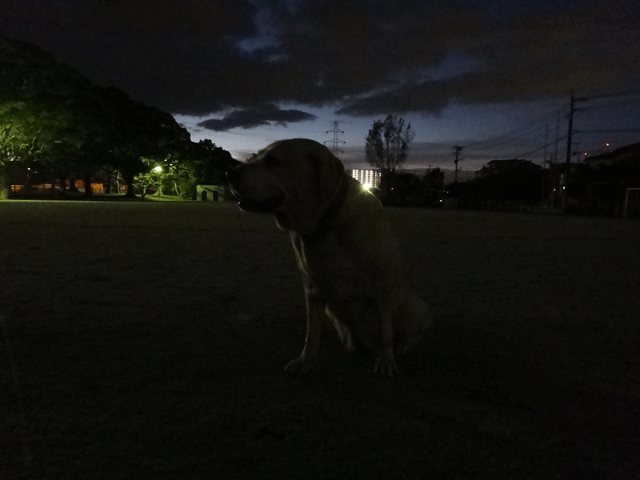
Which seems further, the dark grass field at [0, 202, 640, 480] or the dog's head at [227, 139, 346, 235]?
the dog's head at [227, 139, 346, 235]

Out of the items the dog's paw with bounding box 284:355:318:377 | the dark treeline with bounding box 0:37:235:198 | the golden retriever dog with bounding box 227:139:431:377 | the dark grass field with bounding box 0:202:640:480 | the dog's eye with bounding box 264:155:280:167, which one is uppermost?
the dark treeline with bounding box 0:37:235:198

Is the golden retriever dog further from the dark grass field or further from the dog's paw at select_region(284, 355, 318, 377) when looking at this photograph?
the dark grass field

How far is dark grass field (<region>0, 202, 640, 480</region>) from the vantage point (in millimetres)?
1620

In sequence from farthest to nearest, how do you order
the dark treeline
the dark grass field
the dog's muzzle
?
the dark treeline → the dog's muzzle → the dark grass field

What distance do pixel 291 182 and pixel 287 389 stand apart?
1.00m

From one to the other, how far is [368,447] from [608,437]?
974mm

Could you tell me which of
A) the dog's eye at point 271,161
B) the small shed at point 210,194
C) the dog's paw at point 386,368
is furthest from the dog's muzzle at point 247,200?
the small shed at point 210,194

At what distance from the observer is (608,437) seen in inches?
71.7

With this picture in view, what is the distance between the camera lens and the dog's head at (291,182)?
1842 millimetres

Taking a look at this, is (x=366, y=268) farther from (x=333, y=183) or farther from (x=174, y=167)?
(x=174, y=167)

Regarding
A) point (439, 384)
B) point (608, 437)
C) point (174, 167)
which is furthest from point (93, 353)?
point (174, 167)

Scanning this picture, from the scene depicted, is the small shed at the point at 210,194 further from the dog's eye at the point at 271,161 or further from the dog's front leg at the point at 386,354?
the dog's eye at the point at 271,161

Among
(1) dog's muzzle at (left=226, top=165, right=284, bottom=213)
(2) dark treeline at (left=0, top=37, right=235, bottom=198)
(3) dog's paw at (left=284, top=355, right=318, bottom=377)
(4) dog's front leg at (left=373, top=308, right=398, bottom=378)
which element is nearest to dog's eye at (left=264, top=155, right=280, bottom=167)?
(1) dog's muzzle at (left=226, top=165, right=284, bottom=213)

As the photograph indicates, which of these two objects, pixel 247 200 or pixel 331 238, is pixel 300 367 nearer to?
pixel 331 238
